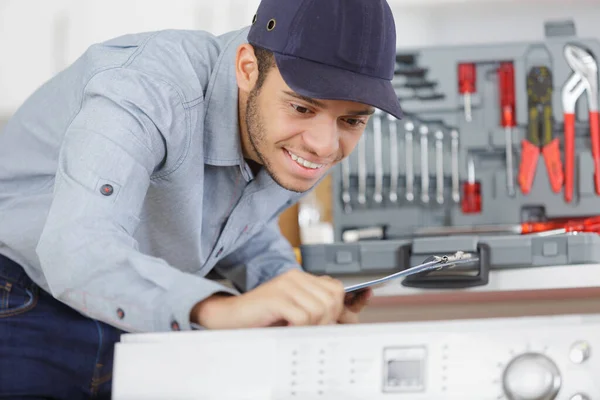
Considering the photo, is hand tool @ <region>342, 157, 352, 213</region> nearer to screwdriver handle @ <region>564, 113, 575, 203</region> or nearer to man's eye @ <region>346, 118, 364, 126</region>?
screwdriver handle @ <region>564, 113, 575, 203</region>

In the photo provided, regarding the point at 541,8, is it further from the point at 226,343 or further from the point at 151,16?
the point at 226,343

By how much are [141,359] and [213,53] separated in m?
0.57

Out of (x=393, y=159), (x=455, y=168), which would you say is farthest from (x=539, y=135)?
(x=393, y=159)

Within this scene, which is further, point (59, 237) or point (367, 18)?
point (367, 18)

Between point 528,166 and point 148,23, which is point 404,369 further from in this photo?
point 148,23

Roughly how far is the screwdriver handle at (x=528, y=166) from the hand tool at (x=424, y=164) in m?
0.19

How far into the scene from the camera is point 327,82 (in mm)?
865

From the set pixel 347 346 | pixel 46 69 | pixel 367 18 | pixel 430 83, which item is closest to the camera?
pixel 347 346

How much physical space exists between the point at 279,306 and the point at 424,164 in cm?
124

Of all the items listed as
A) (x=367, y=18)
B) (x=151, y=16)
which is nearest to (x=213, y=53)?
(x=367, y=18)

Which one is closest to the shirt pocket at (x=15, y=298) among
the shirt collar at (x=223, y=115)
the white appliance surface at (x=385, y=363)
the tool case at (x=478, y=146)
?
the shirt collar at (x=223, y=115)

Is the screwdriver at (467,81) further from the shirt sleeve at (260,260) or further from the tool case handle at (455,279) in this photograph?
the shirt sleeve at (260,260)

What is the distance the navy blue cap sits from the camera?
34.3 inches

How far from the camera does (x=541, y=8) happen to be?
191 centimetres
